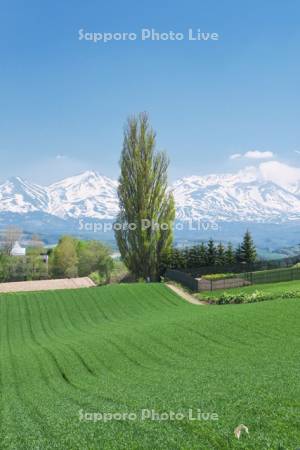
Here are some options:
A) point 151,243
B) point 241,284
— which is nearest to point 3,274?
point 151,243

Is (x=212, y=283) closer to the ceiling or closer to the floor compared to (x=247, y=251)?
closer to the floor

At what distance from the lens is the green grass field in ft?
32.8

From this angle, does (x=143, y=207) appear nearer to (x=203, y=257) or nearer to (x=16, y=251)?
(x=203, y=257)

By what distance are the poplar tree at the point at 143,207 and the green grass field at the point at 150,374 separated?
1389cm

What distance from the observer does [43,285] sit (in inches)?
2000

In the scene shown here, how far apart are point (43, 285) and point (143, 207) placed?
14429 millimetres

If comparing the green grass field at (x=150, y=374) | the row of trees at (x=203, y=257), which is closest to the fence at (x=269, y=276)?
the green grass field at (x=150, y=374)

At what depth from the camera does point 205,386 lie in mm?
13516

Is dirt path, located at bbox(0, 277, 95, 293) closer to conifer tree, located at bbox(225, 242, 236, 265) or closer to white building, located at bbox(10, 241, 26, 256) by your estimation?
conifer tree, located at bbox(225, 242, 236, 265)

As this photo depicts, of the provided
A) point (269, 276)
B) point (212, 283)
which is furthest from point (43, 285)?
point (269, 276)

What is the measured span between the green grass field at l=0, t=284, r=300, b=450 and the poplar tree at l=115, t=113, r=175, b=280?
13894 mm

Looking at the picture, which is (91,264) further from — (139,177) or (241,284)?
(241,284)

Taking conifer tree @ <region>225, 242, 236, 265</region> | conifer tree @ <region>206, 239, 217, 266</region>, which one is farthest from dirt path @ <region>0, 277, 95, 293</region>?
conifer tree @ <region>225, 242, 236, 265</region>

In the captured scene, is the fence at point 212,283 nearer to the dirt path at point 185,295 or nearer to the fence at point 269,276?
the fence at point 269,276
